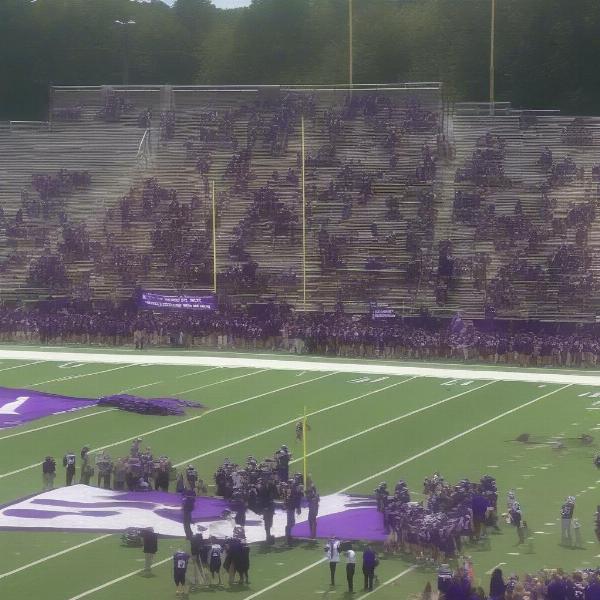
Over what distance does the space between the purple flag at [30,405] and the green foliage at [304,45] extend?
115 feet

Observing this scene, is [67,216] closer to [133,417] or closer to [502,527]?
[133,417]

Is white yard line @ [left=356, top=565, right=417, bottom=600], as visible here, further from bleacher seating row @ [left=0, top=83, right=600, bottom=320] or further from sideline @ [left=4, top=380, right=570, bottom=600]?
bleacher seating row @ [left=0, top=83, right=600, bottom=320]

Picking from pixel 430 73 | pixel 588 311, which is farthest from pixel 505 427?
pixel 430 73

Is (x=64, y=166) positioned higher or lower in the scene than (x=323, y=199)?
higher

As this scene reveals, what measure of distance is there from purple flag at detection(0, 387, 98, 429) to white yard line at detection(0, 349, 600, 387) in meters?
6.20

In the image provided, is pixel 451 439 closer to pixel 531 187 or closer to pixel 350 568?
pixel 350 568

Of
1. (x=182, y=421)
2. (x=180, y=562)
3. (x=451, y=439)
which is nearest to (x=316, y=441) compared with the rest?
(x=451, y=439)

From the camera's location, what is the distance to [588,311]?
142 ft

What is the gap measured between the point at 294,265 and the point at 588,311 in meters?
9.65

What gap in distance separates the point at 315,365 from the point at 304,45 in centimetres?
3495

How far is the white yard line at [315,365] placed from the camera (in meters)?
37.2

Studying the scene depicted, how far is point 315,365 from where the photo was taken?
39312 millimetres

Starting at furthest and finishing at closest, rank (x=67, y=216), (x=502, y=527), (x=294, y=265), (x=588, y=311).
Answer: (x=67, y=216) < (x=294, y=265) < (x=588, y=311) < (x=502, y=527)

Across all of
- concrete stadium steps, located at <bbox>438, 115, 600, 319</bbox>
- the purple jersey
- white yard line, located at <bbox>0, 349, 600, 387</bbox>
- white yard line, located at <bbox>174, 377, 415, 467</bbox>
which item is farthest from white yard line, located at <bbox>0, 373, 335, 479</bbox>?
concrete stadium steps, located at <bbox>438, 115, 600, 319</bbox>
